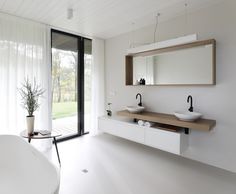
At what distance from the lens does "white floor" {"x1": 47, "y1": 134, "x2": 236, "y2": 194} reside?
2062 millimetres

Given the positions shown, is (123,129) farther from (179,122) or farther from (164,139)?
(179,122)

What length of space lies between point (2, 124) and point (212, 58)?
11.9ft

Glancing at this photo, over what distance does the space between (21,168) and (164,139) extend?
6.83ft

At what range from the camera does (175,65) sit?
3.00 meters

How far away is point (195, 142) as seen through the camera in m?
2.80

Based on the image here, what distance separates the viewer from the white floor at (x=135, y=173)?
2062 mm

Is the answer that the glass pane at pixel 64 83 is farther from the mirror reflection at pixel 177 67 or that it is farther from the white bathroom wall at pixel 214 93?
the white bathroom wall at pixel 214 93

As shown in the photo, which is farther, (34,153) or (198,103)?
(198,103)

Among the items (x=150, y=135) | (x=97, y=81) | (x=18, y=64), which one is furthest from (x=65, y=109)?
(x=150, y=135)

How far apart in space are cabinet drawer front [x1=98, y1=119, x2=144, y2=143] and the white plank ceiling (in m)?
2.04

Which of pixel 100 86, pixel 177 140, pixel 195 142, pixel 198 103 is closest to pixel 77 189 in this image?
pixel 177 140

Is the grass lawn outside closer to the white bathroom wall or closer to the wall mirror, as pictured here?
the wall mirror

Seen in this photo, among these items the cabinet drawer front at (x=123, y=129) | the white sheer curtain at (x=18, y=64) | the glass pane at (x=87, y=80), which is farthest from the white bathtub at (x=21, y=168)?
the glass pane at (x=87, y=80)

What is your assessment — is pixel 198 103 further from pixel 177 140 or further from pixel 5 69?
pixel 5 69
